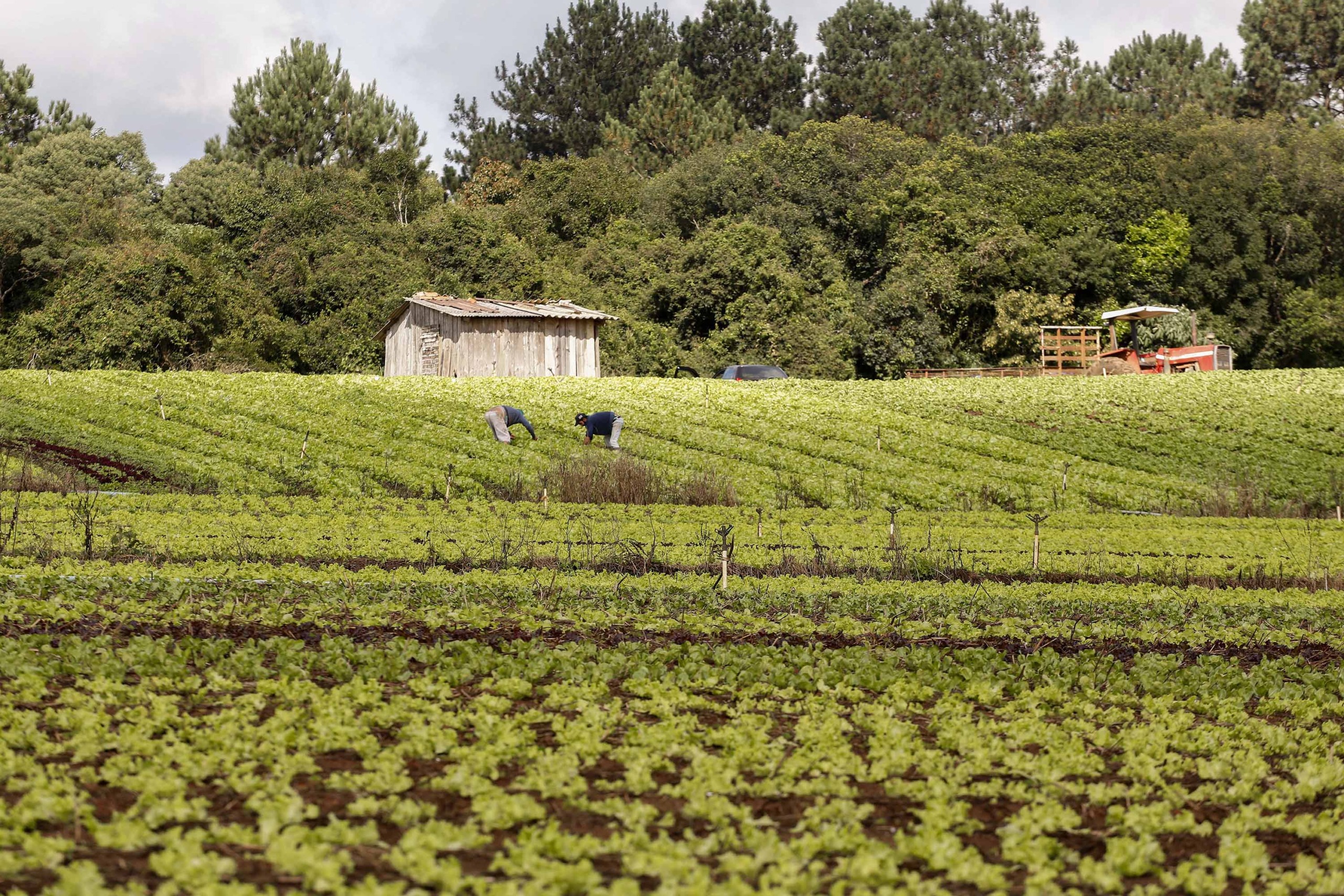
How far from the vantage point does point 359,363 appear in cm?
5606

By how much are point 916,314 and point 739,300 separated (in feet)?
29.1

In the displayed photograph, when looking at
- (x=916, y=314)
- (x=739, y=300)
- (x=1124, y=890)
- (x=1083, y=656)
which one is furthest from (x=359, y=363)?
(x=1124, y=890)

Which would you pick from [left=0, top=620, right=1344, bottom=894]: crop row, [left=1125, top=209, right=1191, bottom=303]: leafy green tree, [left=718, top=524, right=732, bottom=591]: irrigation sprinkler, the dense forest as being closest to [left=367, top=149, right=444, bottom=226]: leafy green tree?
the dense forest

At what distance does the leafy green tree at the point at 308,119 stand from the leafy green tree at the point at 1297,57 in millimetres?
55911

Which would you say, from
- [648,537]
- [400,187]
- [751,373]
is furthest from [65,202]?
[648,537]

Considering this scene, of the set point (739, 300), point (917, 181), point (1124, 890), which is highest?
point (917, 181)

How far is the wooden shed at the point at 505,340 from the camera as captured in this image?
45281 millimetres

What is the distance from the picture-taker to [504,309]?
4572cm

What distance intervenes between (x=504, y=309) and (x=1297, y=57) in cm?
6788

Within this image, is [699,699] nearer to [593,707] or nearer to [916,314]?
[593,707]

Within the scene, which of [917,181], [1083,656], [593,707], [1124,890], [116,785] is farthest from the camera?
[917,181]

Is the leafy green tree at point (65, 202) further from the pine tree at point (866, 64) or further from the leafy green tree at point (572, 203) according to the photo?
the pine tree at point (866, 64)

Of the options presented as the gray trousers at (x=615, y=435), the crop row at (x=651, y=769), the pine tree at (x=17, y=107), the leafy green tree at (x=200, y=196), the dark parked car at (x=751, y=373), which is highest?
the pine tree at (x=17, y=107)

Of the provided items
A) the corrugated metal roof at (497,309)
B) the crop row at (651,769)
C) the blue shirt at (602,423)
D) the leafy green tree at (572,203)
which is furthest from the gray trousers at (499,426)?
the leafy green tree at (572,203)
